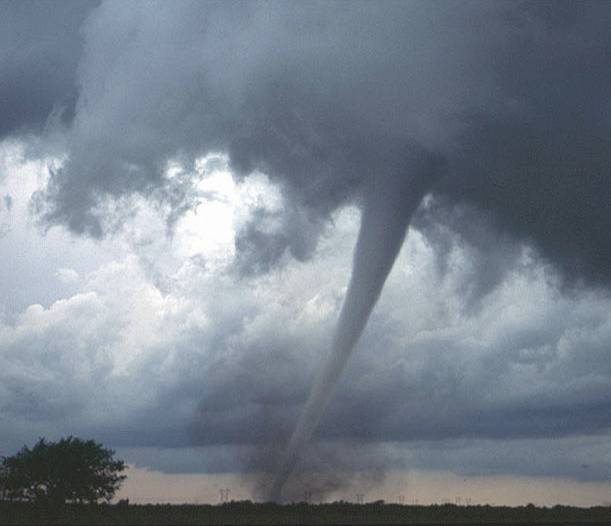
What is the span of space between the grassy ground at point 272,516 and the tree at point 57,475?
189cm

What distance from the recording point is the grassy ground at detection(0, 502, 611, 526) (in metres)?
91.4

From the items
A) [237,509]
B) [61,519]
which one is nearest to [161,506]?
[237,509]

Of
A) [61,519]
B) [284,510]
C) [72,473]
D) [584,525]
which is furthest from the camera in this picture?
[284,510]

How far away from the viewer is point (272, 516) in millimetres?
107000

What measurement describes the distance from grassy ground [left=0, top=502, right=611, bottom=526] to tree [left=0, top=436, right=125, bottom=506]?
1893mm

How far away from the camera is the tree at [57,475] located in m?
117

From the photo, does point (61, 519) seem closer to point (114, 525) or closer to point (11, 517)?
point (11, 517)

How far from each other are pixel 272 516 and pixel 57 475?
30.7 meters

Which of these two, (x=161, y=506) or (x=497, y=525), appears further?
(x=161, y=506)

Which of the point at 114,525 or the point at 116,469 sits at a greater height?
the point at 116,469

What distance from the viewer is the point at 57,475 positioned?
385 feet

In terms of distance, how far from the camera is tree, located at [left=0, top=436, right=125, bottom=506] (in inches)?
4604

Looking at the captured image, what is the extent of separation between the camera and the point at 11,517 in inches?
3952

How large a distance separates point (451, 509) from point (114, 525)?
66027 millimetres
